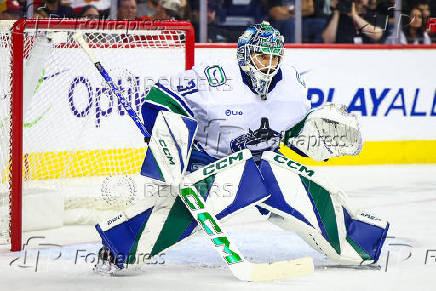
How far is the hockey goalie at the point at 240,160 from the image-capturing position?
11.4 feet

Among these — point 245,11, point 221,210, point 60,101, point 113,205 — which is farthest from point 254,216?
point 245,11

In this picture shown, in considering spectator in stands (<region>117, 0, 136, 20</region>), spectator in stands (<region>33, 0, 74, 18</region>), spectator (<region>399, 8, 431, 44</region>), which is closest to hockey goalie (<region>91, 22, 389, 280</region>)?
spectator in stands (<region>33, 0, 74, 18</region>)

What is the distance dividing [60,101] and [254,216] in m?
1.16

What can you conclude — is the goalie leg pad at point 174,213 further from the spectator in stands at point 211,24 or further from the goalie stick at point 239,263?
the spectator in stands at point 211,24

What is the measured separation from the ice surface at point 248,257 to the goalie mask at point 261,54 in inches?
27.7

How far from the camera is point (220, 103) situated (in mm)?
3615

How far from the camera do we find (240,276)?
3.43 metres

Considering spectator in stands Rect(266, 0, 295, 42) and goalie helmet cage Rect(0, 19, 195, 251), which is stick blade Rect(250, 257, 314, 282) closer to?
goalie helmet cage Rect(0, 19, 195, 251)

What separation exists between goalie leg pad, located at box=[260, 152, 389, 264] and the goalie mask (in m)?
0.27

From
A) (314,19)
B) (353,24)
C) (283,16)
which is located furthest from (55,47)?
(353,24)

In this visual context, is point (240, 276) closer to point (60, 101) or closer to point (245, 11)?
point (60, 101)

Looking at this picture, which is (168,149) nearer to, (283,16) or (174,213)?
(174,213)


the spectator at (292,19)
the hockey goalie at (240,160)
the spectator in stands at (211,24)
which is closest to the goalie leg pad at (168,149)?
the hockey goalie at (240,160)

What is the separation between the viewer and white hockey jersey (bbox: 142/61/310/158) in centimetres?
361
